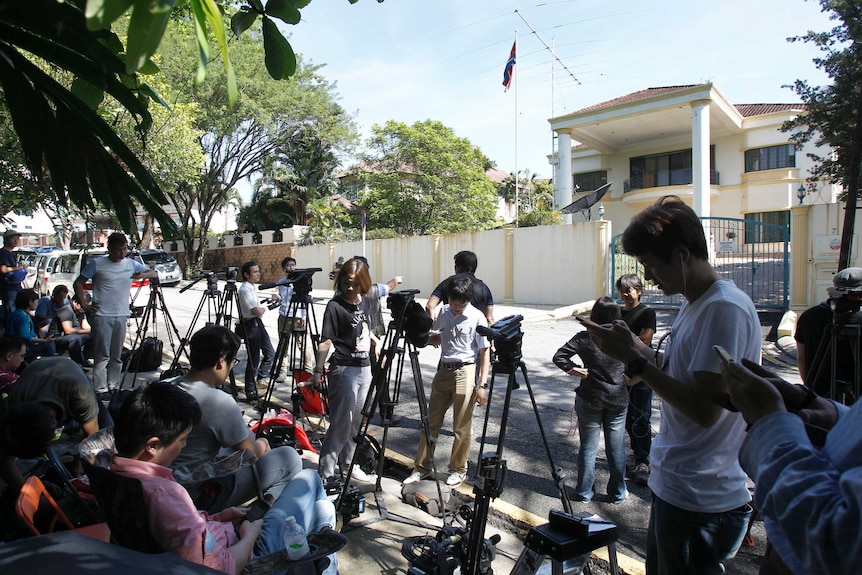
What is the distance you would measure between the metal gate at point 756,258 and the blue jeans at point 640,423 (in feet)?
23.4

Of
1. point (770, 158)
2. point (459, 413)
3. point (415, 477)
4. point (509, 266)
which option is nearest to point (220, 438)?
point (415, 477)

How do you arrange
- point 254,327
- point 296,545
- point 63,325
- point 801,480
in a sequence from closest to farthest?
point 801,480, point 296,545, point 254,327, point 63,325

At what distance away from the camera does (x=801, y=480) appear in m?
0.88

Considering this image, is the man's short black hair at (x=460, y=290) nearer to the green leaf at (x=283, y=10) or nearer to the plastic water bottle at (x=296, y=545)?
the plastic water bottle at (x=296, y=545)

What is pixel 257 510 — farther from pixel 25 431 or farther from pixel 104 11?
pixel 104 11

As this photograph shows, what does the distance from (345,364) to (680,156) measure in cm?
2360

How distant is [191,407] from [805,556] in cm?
200

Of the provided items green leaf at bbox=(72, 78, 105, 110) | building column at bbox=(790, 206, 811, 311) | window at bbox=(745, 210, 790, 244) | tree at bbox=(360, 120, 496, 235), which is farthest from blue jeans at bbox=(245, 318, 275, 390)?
tree at bbox=(360, 120, 496, 235)

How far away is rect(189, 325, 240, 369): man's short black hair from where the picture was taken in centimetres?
280

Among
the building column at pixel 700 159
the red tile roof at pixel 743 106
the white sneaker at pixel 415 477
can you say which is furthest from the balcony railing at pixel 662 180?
the white sneaker at pixel 415 477

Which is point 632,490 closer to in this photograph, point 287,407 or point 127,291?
point 287,407

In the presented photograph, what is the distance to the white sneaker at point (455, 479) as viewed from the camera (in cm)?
376

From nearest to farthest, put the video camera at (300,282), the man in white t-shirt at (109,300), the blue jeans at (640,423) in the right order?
1. the blue jeans at (640,423)
2. the video camera at (300,282)
3. the man in white t-shirt at (109,300)

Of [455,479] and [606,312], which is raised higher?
[606,312]
